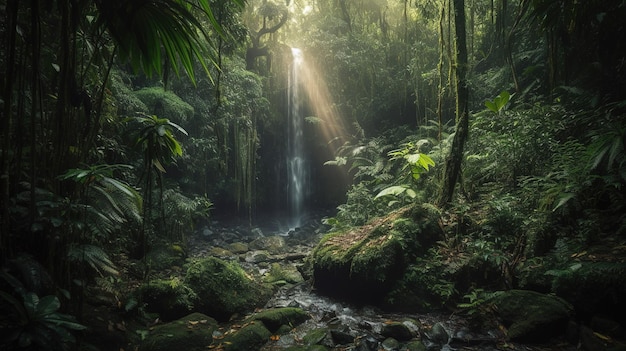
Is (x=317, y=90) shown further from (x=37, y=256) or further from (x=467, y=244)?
(x=37, y=256)

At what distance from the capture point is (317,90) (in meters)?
14.5

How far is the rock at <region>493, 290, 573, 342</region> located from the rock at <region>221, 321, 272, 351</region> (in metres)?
2.77

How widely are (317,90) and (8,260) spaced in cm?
1339

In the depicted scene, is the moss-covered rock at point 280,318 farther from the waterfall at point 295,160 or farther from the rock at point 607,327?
the waterfall at point 295,160

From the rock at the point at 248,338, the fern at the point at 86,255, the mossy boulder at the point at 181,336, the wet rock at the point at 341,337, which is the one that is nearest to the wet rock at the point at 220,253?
the mossy boulder at the point at 181,336

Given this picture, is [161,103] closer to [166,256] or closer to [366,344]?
[166,256]

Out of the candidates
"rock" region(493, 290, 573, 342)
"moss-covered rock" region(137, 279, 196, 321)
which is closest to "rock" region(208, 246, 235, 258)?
"moss-covered rock" region(137, 279, 196, 321)

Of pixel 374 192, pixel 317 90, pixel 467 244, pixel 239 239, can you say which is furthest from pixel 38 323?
pixel 317 90

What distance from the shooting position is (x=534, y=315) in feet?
11.6

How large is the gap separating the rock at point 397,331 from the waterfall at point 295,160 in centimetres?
1099

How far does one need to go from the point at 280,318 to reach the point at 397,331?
1.50 meters

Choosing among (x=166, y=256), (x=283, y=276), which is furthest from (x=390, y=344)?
(x=166, y=256)

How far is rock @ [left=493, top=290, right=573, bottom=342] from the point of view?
344 cm

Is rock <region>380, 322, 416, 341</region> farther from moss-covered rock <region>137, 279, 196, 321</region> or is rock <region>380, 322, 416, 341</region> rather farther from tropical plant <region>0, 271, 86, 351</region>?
tropical plant <region>0, 271, 86, 351</region>
